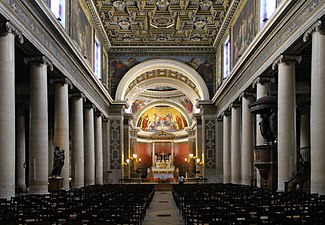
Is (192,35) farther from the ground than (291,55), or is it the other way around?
(192,35)

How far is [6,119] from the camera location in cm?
1709

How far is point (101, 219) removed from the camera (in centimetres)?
995

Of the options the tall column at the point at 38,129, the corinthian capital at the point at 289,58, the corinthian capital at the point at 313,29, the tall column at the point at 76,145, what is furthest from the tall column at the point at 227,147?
the corinthian capital at the point at 313,29

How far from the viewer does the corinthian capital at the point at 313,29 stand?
56.9 ft

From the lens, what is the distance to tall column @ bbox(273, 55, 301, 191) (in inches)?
865

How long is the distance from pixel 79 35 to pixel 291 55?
46.5ft

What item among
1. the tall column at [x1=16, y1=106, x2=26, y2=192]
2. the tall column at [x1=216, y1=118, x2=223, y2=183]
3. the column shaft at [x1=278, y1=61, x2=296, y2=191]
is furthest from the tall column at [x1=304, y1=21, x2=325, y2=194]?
the tall column at [x1=216, y1=118, x2=223, y2=183]

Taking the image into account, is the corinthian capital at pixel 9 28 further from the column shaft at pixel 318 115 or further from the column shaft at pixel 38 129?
the column shaft at pixel 318 115

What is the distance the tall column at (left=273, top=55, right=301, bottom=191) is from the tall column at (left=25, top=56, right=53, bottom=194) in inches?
422

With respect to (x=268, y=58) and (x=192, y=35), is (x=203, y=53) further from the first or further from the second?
(x=268, y=58)

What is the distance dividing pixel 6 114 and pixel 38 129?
494 centimetres

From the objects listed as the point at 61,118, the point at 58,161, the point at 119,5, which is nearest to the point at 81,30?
the point at 119,5

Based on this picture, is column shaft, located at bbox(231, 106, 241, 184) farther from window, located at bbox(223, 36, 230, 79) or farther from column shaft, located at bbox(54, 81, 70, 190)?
column shaft, located at bbox(54, 81, 70, 190)

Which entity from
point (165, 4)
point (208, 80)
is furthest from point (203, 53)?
point (165, 4)
